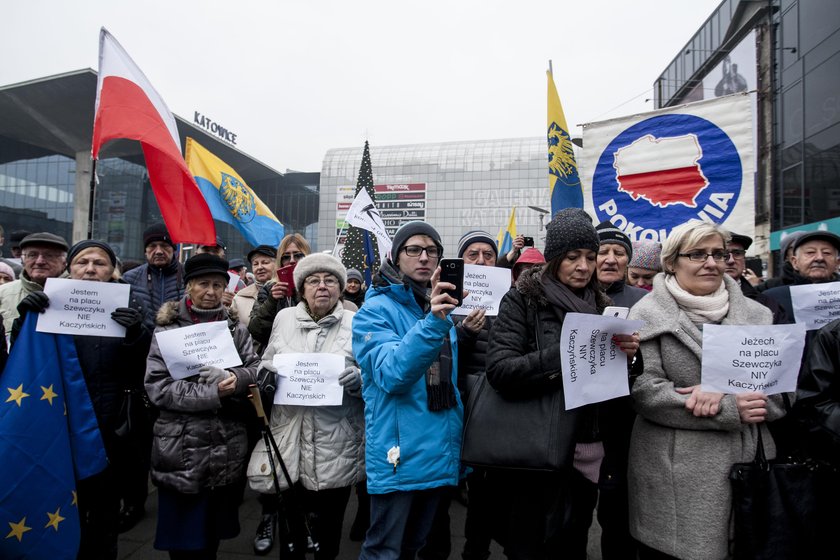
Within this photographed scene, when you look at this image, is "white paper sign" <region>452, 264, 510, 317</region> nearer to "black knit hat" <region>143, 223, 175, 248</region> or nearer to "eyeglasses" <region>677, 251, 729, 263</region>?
"eyeglasses" <region>677, 251, 729, 263</region>

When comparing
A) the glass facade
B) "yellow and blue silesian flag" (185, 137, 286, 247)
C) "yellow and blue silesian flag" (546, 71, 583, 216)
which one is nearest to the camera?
"yellow and blue silesian flag" (546, 71, 583, 216)

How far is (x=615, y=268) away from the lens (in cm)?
312

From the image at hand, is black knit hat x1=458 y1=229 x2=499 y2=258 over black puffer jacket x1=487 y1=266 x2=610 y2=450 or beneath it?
over

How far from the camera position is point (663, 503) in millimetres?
2090

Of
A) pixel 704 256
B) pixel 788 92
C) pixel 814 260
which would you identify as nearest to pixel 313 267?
pixel 704 256

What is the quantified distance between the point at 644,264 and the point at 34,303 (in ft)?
12.3

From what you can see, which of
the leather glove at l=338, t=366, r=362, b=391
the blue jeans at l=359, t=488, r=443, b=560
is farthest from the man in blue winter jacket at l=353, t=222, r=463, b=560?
the leather glove at l=338, t=366, r=362, b=391

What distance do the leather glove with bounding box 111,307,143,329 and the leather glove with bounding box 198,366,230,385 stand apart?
0.48 m

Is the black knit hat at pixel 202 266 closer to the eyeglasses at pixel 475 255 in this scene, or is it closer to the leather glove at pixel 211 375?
the leather glove at pixel 211 375

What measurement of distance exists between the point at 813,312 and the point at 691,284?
1.48m

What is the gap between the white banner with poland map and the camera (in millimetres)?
3533

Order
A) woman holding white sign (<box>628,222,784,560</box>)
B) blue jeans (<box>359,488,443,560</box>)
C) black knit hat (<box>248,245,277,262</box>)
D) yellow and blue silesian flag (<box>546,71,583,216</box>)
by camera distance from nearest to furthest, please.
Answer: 1. woman holding white sign (<box>628,222,784,560</box>)
2. blue jeans (<box>359,488,443,560</box>)
3. yellow and blue silesian flag (<box>546,71,583,216</box>)
4. black knit hat (<box>248,245,277,262</box>)

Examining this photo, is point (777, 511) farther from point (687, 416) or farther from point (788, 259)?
point (788, 259)

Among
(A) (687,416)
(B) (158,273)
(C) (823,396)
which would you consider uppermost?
(B) (158,273)
